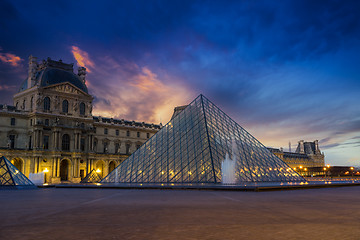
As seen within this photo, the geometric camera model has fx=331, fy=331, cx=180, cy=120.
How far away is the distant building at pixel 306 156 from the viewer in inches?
4476

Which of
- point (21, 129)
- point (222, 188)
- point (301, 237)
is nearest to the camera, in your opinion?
point (301, 237)

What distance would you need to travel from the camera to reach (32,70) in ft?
189

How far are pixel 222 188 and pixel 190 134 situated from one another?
10.3 meters

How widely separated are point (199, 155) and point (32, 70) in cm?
4309

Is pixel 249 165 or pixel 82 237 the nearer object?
pixel 82 237

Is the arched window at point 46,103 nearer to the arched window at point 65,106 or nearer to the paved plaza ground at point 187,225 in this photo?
the arched window at point 65,106

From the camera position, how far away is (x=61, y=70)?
59.0 m

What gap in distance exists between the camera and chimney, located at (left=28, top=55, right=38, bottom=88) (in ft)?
187

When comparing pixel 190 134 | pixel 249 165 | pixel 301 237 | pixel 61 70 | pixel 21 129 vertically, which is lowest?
pixel 301 237

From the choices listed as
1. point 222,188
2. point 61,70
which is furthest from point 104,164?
point 222,188

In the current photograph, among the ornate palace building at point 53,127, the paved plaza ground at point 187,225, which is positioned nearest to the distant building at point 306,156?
the ornate palace building at point 53,127

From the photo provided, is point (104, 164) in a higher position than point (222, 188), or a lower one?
higher

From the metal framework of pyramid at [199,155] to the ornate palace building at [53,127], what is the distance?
26321mm

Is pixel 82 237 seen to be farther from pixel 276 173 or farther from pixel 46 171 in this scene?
pixel 46 171
